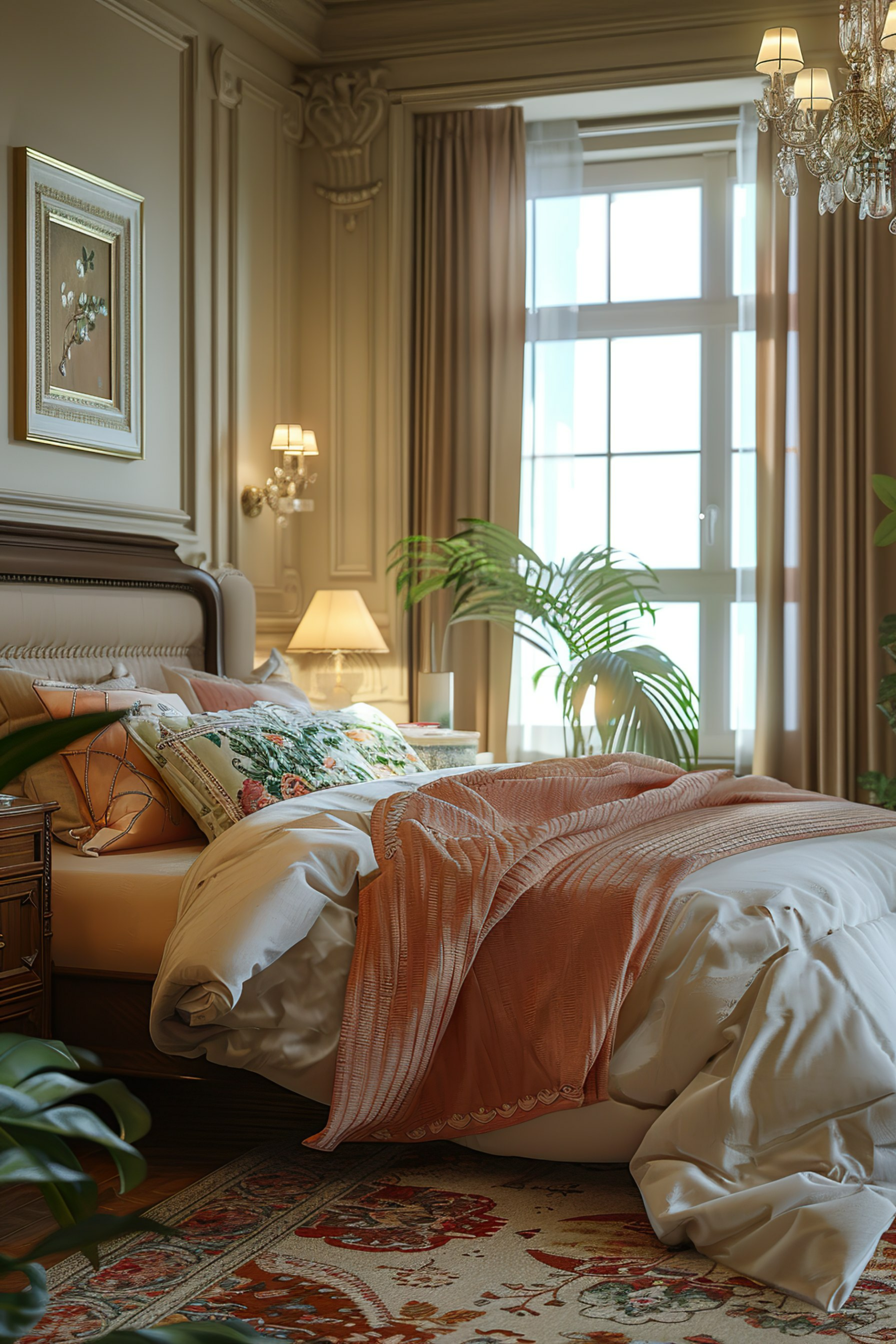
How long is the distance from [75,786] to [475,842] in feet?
3.45

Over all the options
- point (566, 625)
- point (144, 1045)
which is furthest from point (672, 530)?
point (144, 1045)

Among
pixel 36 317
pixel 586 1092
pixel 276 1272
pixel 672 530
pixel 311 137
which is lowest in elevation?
pixel 276 1272

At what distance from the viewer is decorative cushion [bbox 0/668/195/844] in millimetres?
3168

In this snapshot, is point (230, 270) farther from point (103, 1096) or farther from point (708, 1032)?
point (103, 1096)

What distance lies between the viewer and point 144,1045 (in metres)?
2.80

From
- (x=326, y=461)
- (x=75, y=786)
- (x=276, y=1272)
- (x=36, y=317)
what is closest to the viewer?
(x=276, y=1272)

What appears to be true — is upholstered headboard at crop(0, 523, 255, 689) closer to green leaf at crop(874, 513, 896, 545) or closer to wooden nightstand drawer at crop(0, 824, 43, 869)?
wooden nightstand drawer at crop(0, 824, 43, 869)

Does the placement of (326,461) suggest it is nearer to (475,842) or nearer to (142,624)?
(142,624)

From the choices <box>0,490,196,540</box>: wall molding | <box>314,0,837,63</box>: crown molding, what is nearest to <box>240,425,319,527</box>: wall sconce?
<box>0,490,196,540</box>: wall molding

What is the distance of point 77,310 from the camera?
414 cm

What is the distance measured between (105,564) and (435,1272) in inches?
95.3

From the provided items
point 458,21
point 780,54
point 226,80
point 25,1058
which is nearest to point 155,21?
point 226,80

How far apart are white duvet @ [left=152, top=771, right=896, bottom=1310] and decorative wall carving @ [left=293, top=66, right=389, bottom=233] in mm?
3481

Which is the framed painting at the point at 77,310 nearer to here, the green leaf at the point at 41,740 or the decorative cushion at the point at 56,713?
the decorative cushion at the point at 56,713
